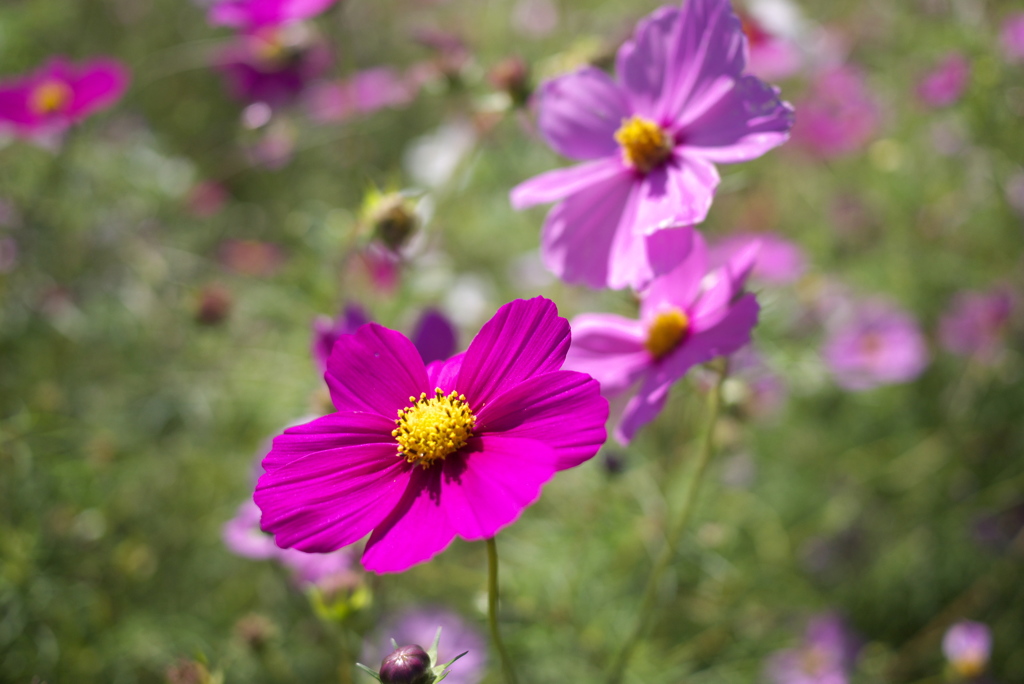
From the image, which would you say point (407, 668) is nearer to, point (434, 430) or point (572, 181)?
point (434, 430)

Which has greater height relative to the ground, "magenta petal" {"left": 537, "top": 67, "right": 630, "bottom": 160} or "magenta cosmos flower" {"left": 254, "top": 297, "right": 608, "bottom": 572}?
"magenta petal" {"left": 537, "top": 67, "right": 630, "bottom": 160}

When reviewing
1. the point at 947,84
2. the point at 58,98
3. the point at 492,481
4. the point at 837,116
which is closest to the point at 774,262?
the point at 947,84

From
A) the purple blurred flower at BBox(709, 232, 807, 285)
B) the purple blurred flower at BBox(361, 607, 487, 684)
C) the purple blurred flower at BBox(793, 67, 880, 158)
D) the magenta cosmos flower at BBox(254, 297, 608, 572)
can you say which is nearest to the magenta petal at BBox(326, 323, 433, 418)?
the magenta cosmos flower at BBox(254, 297, 608, 572)

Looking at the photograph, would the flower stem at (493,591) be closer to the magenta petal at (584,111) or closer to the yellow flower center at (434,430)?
the yellow flower center at (434,430)

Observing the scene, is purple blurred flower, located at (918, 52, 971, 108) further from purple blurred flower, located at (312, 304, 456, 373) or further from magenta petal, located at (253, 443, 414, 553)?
magenta petal, located at (253, 443, 414, 553)

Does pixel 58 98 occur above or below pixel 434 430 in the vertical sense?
above
